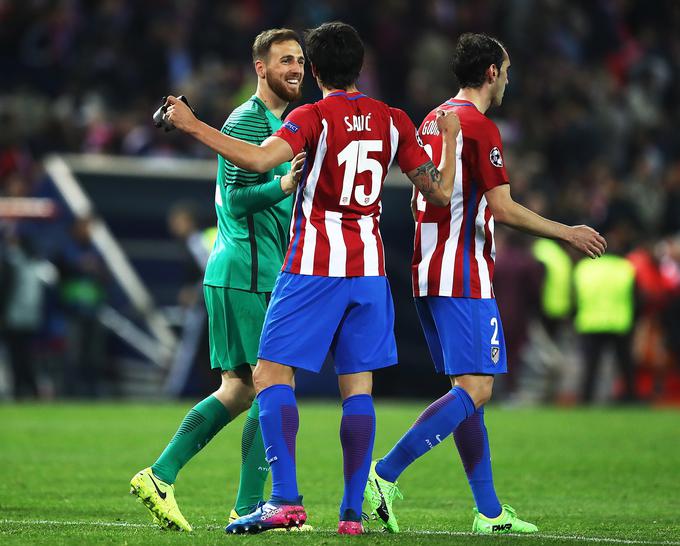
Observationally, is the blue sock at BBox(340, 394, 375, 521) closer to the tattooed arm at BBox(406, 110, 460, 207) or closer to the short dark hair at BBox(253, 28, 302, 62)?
the tattooed arm at BBox(406, 110, 460, 207)

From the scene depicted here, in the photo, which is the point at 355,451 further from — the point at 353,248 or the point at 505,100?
the point at 505,100

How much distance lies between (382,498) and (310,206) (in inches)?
57.8

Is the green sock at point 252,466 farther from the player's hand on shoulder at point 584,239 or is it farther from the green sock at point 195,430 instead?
the player's hand on shoulder at point 584,239

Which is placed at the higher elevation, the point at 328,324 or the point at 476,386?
the point at 328,324

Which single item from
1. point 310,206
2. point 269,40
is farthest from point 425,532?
point 269,40

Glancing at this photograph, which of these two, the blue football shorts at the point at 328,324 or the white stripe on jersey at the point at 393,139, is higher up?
the white stripe on jersey at the point at 393,139

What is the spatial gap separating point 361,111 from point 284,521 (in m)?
1.85

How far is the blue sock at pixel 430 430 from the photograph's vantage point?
→ 6734 millimetres

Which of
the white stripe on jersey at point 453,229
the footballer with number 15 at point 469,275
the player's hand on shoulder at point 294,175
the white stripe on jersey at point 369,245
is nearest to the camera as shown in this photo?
the player's hand on shoulder at point 294,175

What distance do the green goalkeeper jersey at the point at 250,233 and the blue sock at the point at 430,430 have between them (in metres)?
1.01

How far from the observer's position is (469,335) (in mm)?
6848

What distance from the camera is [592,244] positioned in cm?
667

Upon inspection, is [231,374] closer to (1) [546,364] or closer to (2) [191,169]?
(2) [191,169]

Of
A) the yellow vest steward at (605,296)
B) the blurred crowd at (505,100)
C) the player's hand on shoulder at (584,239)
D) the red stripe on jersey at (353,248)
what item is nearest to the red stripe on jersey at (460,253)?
the player's hand on shoulder at (584,239)
